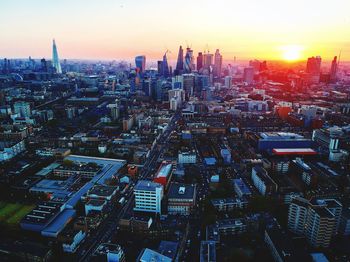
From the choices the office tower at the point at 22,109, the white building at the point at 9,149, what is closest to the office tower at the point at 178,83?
the office tower at the point at 22,109

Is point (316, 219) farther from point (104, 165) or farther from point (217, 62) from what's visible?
point (217, 62)

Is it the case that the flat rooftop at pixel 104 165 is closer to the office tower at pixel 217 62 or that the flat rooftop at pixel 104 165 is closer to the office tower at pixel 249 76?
the office tower at pixel 249 76

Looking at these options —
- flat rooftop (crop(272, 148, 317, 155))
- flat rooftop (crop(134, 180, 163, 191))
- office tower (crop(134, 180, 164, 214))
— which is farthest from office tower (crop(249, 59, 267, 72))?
office tower (crop(134, 180, 164, 214))

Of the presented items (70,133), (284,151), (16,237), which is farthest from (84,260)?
(70,133)

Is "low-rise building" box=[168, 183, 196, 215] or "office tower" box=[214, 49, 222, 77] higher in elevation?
"office tower" box=[214, 49, 222, 77]

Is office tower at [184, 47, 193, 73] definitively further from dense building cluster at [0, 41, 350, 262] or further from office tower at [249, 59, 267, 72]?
dense building cluster at [0, 41, 350, 262]

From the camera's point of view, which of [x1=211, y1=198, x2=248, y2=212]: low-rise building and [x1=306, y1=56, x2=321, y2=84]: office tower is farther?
[x1=306, y1=56, x2=321, y2=84]: office tower
